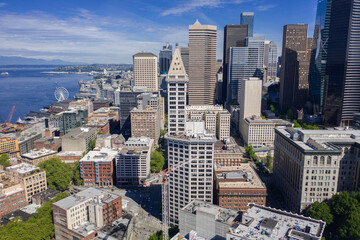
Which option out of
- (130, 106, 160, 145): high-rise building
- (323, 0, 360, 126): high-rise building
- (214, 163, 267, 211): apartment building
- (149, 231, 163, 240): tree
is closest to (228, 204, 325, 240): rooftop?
(214, 163, 267, 211): apartment building

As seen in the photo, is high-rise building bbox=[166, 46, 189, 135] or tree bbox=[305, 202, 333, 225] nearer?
tree bbox=[305, 202, 333, 225]

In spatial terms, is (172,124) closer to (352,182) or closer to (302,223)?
(302,223)

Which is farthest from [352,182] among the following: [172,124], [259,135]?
[259,135]

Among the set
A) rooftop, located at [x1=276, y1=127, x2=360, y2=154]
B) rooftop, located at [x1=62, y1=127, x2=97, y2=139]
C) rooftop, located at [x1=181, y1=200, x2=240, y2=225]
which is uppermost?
rooftop, located at [x1=276, y1=127, x2=360, y2=154]

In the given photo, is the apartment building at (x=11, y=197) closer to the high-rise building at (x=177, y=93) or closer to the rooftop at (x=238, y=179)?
the high-rise building at (x=177, y=93)

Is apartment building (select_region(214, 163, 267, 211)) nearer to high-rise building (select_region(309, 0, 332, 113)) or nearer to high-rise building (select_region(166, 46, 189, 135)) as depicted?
high-rise building (select_region(166, 46, 189, 135))

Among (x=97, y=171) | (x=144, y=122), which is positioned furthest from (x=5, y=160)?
(x=144, y=122)

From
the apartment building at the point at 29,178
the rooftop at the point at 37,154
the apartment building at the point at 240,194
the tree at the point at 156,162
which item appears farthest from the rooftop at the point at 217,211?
the rooftop at the point at 37,154

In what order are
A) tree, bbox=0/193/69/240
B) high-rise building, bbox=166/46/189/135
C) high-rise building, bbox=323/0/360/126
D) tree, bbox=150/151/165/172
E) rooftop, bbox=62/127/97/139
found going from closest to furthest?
tree, bbox=0/193/69/240 → high-rise building, bbox=166/46/189/135 → tree, bbox=150/151/165/172 → rooftop, bbox=62/127/97/139 → high-rise building, bbox=323/0/360/126
